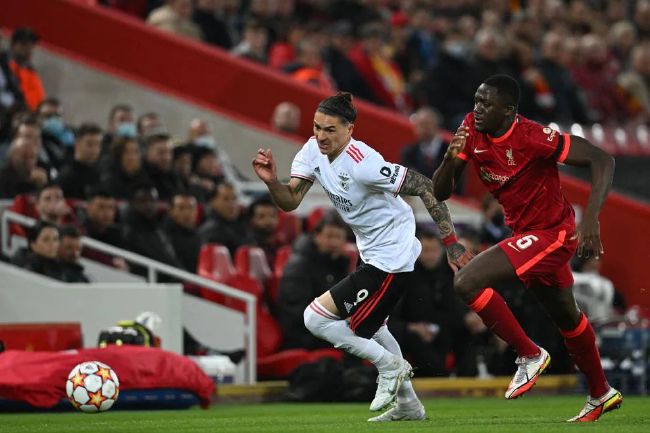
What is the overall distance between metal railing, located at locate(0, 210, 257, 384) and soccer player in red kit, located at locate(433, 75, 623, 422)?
17.0ft

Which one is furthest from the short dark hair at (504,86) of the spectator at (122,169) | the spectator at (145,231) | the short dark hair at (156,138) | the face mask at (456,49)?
the face mask at (456,49)

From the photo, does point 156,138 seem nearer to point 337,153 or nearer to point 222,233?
point 222,233

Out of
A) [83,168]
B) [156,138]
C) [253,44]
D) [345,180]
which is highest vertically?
[253,44]

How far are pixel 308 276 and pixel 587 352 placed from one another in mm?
5494

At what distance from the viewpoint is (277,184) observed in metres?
10.4

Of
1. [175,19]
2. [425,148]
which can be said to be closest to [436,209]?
[425,148]

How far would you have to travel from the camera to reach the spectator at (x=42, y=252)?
14.3m

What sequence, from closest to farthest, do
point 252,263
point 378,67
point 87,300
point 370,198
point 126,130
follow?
point 370,198, point 87,300, point 252,263, point 126,130, point 378,67

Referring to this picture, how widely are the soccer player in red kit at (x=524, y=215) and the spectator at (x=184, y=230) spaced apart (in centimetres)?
597

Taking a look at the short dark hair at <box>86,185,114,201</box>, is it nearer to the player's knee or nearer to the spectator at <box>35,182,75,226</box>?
the spectator at <box>35,182,75,226</box>

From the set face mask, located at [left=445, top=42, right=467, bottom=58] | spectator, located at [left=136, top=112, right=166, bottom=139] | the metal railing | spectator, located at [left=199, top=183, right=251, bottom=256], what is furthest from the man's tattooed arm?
face mask, located at [left=445, top=42, right=467, bottom=58]

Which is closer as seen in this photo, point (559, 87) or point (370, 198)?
point (370, 198)

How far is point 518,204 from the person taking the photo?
33.8ft

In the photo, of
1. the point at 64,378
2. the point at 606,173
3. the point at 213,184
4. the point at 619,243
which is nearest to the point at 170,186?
the point at 213,184
